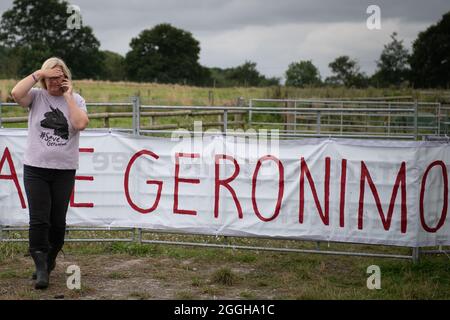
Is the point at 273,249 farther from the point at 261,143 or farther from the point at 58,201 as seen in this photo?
the point at 58,201

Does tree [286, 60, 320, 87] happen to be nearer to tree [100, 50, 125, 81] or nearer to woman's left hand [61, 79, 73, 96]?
tree [100, 50, 125, 81]

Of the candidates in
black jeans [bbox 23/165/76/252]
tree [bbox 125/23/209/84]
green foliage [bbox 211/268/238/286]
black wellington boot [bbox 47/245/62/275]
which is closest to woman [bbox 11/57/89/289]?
black jeans [bbox 23/165/76/252]

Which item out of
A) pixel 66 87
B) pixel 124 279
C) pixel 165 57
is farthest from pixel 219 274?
pixel 165 57

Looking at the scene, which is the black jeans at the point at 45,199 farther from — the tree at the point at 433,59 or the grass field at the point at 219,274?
the tree at the point at 433,59

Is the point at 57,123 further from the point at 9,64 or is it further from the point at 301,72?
the point at 301,72

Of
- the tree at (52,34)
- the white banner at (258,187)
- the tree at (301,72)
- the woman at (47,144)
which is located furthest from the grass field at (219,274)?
the tree at (301,72)

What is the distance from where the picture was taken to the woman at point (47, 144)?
5691mm

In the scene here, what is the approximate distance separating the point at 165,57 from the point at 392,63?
33.5m

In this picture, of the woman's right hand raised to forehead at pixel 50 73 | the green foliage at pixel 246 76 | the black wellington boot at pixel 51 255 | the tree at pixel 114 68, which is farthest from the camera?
the green foliage at pixel 246 76

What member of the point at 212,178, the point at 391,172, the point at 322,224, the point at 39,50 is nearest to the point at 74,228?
the point at 212,178

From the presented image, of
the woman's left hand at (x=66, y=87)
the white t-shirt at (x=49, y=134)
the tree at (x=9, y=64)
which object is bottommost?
the white t-shirt at (x=49, y=134)

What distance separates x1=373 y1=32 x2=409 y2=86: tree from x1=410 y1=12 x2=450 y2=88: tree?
8743 millimetres

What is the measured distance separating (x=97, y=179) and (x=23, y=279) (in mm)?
1829
